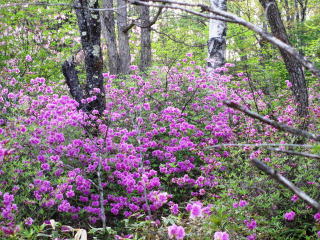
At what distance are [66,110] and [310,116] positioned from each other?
3.57 m

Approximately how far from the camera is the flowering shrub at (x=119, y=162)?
303cm

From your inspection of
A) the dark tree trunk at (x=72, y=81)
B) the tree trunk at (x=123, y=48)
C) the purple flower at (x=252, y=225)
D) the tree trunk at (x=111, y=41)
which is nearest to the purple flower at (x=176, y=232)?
the purple flower at (x=252, y=225)

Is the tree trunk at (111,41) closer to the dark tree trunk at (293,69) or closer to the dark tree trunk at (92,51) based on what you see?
the dark tree trunk at (92,51)

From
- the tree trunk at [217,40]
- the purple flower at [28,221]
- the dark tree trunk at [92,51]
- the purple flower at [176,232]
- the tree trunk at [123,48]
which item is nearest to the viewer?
the purple flower at [176,232]

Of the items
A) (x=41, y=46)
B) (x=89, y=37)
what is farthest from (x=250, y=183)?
(x=41, y=46)

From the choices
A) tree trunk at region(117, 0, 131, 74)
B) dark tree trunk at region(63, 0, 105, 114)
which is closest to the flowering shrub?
dark tree trunk at region(63, 0, 105, 114)

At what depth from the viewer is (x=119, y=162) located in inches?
155

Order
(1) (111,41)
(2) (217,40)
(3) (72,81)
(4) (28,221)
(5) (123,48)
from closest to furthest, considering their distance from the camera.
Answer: (4) (28,221)
(3) (72,81)
(2) (217,40)
(5) (123,48)
(1) (111,41)

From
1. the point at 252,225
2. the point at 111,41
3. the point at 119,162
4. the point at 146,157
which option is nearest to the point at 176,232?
the point at 252,225

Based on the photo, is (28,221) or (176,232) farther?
(28,221)

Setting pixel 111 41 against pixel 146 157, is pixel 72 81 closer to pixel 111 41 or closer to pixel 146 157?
pixel 146 157

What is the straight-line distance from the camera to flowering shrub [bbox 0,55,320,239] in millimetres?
3025

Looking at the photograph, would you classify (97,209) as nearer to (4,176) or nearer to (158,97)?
(4,176)

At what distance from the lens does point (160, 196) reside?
2.32 m
